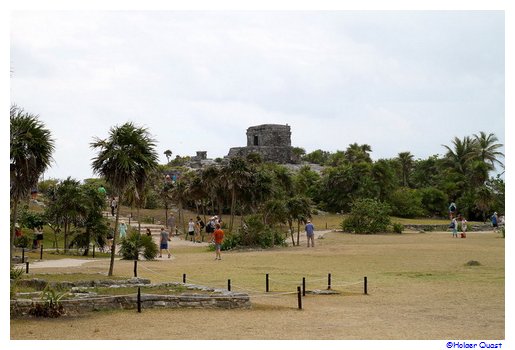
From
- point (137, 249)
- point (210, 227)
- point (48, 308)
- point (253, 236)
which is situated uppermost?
point (210, 227)

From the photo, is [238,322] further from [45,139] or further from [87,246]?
[87,246]

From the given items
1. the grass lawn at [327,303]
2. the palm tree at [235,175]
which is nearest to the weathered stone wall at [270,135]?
the palm tree at [235,175]

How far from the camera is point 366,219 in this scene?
4225 cm

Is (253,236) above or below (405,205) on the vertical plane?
below

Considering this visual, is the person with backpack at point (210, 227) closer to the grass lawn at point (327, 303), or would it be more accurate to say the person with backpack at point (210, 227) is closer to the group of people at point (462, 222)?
the grass lawn at point (327, 303)

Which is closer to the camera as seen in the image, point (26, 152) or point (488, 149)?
point (26, 152)

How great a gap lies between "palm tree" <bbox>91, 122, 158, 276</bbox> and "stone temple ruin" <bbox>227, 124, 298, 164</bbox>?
73.4 meters

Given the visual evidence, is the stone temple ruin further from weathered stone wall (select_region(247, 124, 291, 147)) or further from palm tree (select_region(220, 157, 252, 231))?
palm tree (select_region(220, 157, 252, 231))

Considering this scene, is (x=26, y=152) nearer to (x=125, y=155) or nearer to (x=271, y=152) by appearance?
(x=125, y=155)

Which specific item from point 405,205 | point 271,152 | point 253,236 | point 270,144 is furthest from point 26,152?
point 270,144

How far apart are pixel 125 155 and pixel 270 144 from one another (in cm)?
Result: 7830

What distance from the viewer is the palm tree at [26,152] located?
54.0ft

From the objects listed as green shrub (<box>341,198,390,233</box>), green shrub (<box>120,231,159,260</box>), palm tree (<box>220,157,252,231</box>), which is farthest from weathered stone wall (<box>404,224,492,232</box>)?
green shrub (<box>120,231,159,260</box>)
